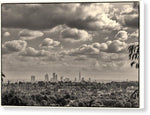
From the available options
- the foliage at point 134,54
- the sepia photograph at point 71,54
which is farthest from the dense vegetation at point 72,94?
the foliage at point 134,54

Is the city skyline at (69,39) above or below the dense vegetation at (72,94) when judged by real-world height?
above

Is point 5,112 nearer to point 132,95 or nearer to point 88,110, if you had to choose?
point 88,110

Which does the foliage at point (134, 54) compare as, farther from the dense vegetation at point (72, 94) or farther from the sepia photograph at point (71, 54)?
the dense vegetation at point (72, 94)

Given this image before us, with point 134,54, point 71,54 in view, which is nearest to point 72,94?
point 71,54

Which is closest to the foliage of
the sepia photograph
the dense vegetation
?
the sepia photograph

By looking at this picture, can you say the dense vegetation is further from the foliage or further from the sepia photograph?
the foliage

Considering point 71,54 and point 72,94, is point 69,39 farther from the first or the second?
point 72,94
